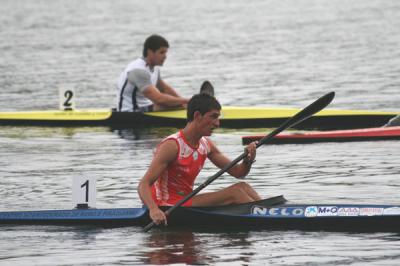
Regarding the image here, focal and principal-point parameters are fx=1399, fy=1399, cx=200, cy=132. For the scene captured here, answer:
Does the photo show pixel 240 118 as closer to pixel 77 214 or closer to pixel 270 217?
pixel 77 214

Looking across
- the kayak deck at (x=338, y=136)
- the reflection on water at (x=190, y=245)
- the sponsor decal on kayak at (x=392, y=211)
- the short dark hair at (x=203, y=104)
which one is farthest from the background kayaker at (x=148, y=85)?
the sponsor decal on kayak at (x=392, y=211)

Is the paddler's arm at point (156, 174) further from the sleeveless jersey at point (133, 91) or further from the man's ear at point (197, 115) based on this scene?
the sleeveless jersey at point (133, 91)

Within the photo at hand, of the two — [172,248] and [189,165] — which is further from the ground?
[189,165]

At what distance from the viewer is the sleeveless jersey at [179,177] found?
43.0 feet

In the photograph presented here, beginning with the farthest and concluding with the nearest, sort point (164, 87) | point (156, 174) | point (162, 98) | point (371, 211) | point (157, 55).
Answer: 1. point (164, 87)
2. point (162, 98)
3. point (157, 55)
4. point (371, 211)
5. point (156, 174)

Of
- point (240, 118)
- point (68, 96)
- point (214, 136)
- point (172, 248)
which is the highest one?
point (68, 96)

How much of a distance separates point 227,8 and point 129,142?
68.4 m

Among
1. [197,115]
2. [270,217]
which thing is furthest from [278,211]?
[197,115]

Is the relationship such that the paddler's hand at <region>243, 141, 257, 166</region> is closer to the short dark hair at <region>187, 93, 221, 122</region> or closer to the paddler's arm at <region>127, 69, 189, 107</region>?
the short dark hair at <region>187, 93, 221, 122</region>

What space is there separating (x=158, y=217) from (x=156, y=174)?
45 centimetres

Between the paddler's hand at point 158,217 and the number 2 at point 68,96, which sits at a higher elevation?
the number 2 at point 68,96

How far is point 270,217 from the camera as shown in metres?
13.2

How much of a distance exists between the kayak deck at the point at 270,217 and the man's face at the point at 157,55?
23.7 feet

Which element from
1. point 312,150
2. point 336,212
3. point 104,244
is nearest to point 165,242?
point 104,244
